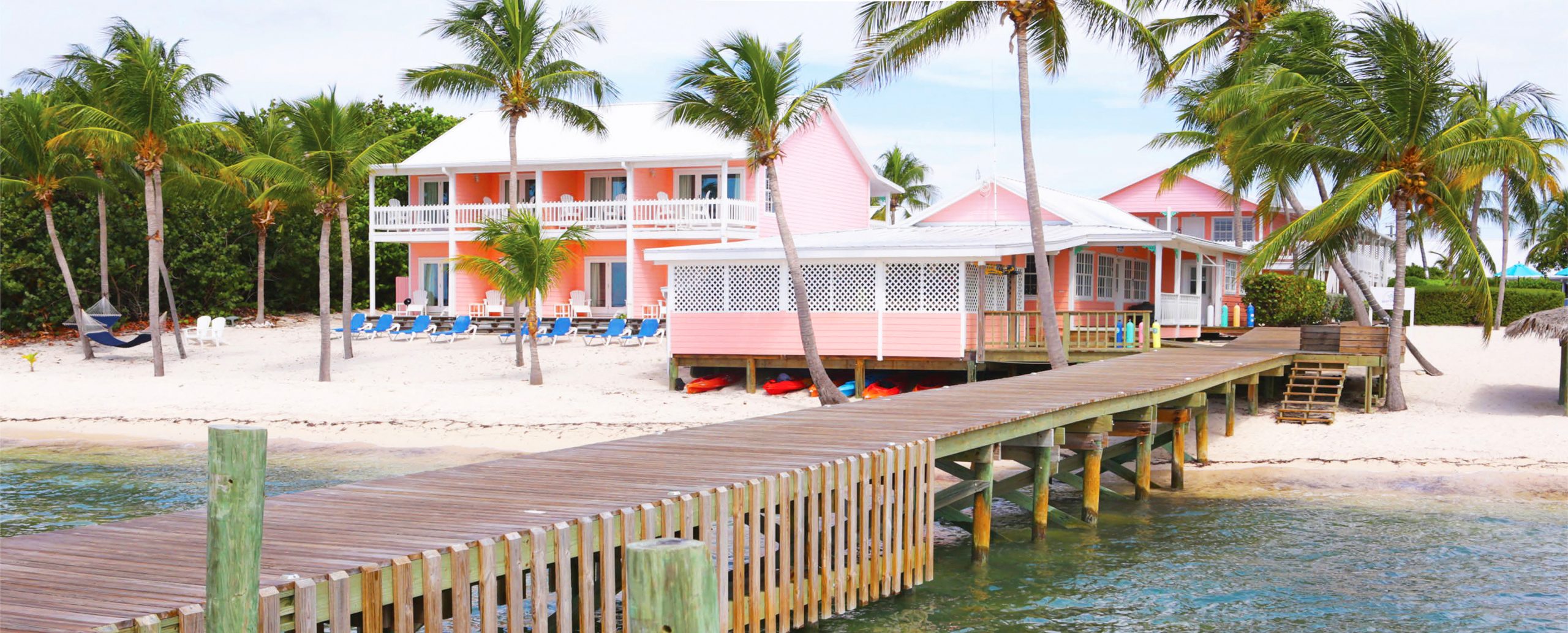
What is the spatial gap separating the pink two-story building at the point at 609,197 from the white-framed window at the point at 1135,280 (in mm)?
8576

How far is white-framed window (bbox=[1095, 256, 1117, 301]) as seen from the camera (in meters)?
27.3

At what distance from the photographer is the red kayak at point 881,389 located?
22.4 m

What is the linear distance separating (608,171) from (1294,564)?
26.8 meters

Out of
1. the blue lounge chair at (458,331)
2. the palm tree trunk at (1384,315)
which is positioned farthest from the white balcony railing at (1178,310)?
the blue lounge chair at (458,331)

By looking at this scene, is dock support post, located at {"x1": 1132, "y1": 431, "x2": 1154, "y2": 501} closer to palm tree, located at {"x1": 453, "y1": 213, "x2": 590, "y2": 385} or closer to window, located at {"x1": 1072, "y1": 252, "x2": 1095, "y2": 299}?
window, located at {"x1": 1072, "y1": 252, "x2": 1095, "y2": 299}

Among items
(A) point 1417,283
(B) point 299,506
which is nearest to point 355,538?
(B) point 299,506

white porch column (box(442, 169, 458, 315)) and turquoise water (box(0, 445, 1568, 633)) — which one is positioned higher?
white porch column (box(442, 169, 458, 315))

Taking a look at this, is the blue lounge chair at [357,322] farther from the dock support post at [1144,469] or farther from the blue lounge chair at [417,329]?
the dock support post at [1144,469]

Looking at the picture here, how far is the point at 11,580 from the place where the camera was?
558 cm

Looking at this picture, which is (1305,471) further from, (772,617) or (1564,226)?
(1564,226)

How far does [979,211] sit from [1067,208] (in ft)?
7.89

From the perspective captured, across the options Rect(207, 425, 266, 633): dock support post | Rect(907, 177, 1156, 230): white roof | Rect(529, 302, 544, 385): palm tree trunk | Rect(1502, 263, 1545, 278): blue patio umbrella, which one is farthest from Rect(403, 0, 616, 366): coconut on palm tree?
→ Rect(1502, 263, 1545, 278): blue patio umbrella

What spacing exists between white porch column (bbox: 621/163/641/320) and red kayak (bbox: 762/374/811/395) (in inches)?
375

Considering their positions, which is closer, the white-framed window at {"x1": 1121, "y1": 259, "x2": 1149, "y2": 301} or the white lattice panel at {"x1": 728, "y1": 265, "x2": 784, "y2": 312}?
the white lattice panel at {"x1": 728, "y1": 265, "x2": 784, "y2": 312}
